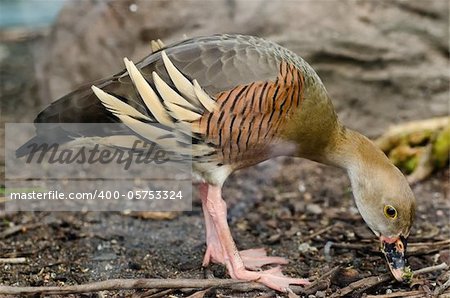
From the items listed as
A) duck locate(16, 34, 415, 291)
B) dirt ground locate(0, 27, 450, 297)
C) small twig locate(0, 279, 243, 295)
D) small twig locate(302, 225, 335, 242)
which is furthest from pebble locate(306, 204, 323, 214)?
small twig locate(0, 279, 243, 295)

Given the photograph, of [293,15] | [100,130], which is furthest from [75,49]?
[100,130]

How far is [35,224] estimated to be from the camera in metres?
5.84

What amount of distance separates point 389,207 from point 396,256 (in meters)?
0.31

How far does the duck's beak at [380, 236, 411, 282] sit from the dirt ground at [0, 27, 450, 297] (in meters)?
0.09

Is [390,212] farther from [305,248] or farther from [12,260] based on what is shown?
[12,260]

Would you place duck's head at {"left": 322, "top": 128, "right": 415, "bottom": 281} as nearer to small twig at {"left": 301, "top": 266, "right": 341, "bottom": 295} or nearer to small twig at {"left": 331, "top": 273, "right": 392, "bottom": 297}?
small twig at {"left": 331, "top": 273, "right": 392, "bottom": 297}

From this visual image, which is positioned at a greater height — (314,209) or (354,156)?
(354,156)

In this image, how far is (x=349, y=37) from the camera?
7.43m

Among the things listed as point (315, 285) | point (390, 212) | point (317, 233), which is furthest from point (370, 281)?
point (317, 233)

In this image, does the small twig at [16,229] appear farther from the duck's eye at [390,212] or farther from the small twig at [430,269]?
the small twig at [430,269]

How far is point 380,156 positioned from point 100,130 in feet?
6.08

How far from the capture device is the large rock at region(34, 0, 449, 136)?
292 inches

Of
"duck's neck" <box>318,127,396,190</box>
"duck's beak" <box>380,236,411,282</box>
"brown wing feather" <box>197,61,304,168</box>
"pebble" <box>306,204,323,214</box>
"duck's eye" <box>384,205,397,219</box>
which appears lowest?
"pebble" <box>306,204,323,214</box>

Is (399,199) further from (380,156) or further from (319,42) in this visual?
(319,42)
